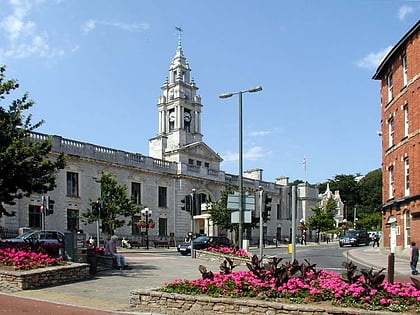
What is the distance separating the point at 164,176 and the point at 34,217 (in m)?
17.2

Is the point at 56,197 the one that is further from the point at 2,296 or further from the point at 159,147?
the point at 2,296

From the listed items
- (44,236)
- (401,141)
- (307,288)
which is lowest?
(44,236)

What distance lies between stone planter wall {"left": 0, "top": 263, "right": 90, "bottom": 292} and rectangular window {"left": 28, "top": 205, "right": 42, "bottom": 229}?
2797cm

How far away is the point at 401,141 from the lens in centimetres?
3334

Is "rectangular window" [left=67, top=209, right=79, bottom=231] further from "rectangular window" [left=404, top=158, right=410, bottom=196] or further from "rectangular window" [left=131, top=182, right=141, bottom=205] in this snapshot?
"rectangular window" [left=404, top=158, right=410, bottom=196]

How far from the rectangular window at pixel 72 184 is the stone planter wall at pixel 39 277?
102ft

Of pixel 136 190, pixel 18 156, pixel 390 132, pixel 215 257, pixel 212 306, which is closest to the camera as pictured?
pixel 212 306

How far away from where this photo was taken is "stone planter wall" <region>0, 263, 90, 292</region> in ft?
47.0

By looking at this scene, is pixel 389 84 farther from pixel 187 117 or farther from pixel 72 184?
pixel 187 117

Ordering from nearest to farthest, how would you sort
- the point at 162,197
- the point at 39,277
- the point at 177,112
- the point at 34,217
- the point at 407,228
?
the point at 39,277 → the point at 407,228 → the point at 34,217 → the point at 162,197 → the point at 177,112

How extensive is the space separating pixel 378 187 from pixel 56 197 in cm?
9313

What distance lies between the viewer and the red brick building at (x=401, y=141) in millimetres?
30406

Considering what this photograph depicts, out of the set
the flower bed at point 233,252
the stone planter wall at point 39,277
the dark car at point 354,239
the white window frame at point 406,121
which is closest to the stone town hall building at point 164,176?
the dark car at point 354,239

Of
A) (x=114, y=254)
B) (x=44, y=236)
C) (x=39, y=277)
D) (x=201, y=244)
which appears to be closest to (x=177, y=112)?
(x=201, y=244)
